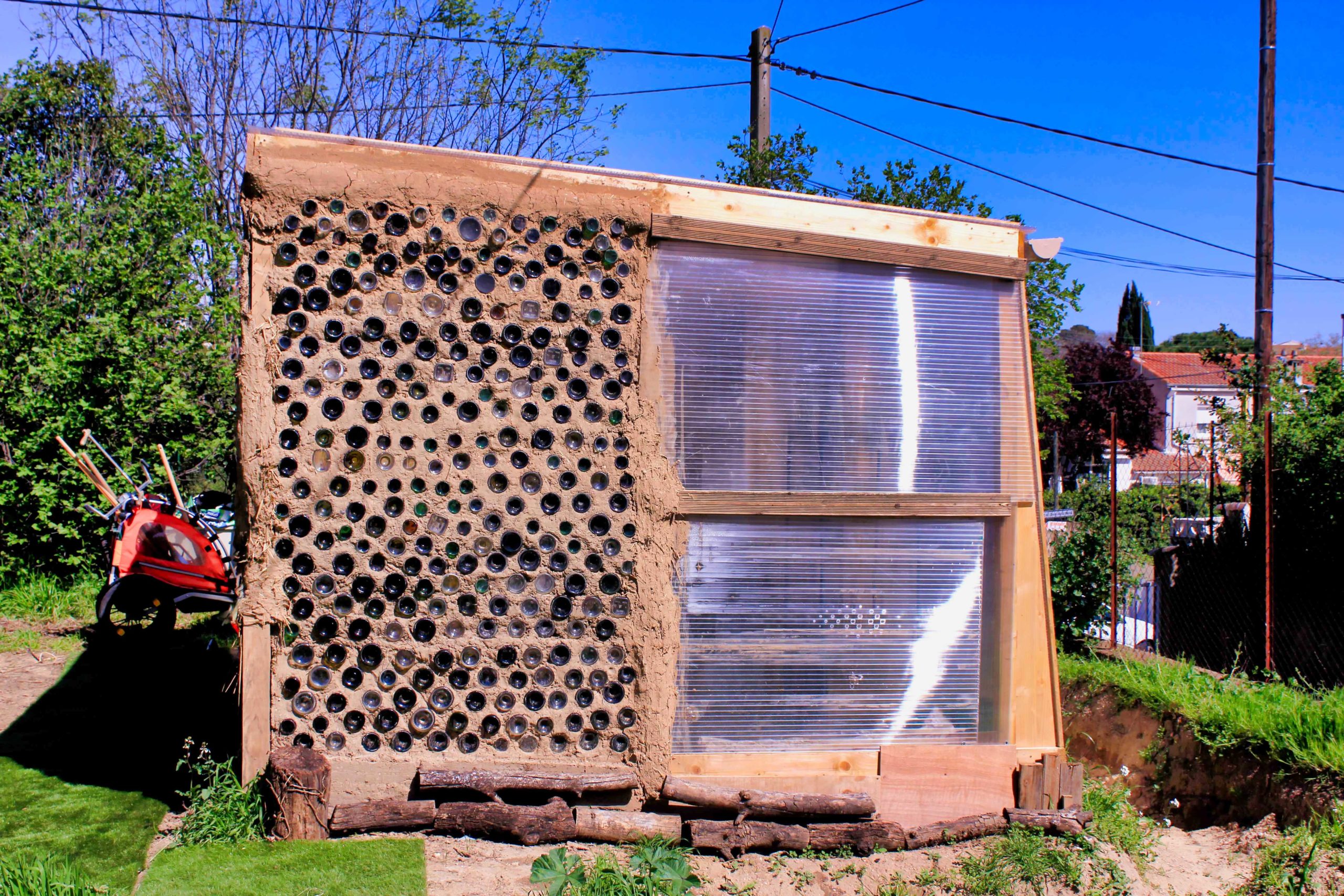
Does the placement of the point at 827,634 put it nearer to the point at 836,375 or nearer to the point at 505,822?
the point at 836,375

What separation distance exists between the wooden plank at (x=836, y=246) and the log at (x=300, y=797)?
3.10 m

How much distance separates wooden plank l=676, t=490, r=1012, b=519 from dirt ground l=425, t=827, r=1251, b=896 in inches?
66.9

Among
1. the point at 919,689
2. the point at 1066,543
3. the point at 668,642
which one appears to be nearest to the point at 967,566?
the point at 919,689

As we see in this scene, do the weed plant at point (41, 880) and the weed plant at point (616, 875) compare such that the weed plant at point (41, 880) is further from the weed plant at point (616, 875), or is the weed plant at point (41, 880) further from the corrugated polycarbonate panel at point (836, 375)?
the corrugated polycarbonate panel at point (836, 375)

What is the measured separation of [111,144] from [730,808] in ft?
41.5

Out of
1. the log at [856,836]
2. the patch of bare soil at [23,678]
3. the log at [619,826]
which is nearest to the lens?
the log at [619,826]

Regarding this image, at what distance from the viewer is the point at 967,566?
16.5 ft

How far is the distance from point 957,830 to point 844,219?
3.30m

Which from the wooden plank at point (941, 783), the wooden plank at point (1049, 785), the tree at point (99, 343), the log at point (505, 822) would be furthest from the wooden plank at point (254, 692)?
the tree at point (99, 343)

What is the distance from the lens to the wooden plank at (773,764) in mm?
4676

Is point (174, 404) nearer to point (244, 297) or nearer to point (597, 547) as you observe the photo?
point (244, 297)

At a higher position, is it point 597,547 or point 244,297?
point 244,297

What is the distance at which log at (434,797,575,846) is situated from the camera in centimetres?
426

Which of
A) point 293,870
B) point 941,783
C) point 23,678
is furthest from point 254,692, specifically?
point 23,678
